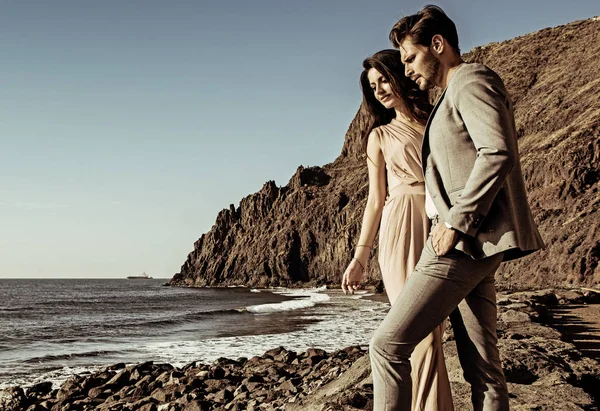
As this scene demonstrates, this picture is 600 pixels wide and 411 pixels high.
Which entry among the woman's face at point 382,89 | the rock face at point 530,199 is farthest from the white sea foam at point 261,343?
the woman's face at point 382,89

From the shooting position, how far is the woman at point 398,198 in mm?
3250

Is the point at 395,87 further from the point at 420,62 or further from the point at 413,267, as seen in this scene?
the point at 413,267

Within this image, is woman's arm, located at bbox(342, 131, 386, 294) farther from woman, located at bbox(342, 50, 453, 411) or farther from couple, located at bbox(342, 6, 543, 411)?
couple, located at bbox(342, 6, 543, 411)

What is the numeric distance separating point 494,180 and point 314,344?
14.9m

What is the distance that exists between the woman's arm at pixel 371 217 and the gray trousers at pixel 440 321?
764 millimetres

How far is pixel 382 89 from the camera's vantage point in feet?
11.8

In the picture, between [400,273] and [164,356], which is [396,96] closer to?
[400,273]

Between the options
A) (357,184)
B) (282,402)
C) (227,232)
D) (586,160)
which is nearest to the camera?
(282,402)

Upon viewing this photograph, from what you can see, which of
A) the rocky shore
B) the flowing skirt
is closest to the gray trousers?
the flowing skirt

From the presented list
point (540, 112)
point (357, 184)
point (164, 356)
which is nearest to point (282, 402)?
point (164, 356)

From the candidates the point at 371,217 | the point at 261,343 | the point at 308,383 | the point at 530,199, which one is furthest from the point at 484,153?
the point at 530,199

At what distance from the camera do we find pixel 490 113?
7.81 feet

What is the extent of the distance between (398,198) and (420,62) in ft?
2.95

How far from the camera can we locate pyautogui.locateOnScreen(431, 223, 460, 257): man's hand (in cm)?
242
